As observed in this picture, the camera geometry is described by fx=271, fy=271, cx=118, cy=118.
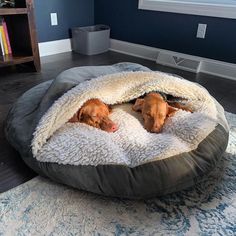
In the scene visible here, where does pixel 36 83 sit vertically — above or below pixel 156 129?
below

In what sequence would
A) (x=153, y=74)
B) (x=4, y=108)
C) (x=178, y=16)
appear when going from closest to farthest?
1. (x=153, y=74)
2. (x=4, y=108)
3. (x=178, y=16)

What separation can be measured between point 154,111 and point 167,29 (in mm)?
1661

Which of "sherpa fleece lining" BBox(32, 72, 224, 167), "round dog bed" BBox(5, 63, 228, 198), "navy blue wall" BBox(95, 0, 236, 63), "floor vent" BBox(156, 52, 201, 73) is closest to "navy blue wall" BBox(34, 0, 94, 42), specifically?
"navy blue wall" BBox(95, 0, 236, 63)

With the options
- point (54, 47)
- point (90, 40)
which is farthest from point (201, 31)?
point (54, 47)

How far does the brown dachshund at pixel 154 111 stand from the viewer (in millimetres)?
1215

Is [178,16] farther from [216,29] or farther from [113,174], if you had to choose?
[113,174]

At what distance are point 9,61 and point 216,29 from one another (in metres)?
1.75

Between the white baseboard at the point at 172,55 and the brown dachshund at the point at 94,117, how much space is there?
1.51 meters

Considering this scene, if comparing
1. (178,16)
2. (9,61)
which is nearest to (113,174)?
(9,61)

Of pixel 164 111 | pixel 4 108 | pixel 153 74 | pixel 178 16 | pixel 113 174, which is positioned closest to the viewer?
pixel 113 174

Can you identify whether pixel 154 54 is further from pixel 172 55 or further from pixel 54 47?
pixel 54 47

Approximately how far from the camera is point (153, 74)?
1.39m

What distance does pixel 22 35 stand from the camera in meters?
2.35

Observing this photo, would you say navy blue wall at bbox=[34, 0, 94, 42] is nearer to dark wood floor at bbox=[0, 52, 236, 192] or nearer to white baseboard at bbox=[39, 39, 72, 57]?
white baseboard at bbox=[39, 39, 72, 57]
